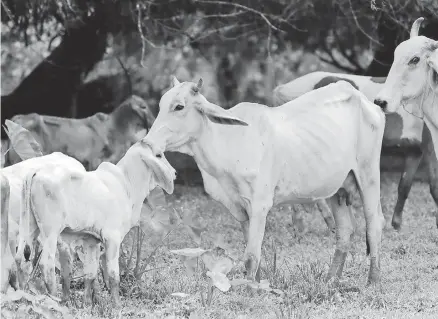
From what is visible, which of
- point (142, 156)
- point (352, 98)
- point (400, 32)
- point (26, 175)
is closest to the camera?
point (26, 175)

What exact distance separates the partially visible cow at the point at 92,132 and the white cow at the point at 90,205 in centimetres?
488

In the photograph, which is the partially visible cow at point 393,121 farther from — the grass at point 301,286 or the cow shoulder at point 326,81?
the grass at point 301,286

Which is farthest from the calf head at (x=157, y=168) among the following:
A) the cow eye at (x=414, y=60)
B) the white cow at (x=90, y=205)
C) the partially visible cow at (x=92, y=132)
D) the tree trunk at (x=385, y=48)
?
the tree trunk at (x=385, y=48)

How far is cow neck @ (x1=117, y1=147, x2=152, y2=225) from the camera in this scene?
19.2 ft

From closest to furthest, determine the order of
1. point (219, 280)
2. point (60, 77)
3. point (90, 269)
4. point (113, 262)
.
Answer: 1. point (219, 280)
2. point (113, 262)
3. point (90, 269)
4. point (60, 77)

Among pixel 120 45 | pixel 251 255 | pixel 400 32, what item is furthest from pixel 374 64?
pixel 251 255

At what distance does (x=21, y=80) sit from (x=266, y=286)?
334 inches

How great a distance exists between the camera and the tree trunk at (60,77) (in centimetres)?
1245

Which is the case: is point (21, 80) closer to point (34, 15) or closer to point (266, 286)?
point (34, 15)

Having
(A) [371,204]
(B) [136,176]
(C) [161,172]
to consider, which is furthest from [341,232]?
(B) [136,176]

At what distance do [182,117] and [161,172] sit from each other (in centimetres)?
49

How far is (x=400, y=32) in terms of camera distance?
12258 mm

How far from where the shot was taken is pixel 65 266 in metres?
5.79

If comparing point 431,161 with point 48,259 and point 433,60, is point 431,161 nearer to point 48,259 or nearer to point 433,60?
point 433,60
